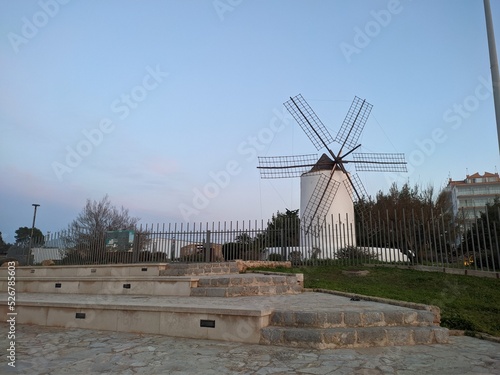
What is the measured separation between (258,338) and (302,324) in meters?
0.65

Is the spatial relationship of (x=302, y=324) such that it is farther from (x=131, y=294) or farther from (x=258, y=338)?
(x=131, y=294)

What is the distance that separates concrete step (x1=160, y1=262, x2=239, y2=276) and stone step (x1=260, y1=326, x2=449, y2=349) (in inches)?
235

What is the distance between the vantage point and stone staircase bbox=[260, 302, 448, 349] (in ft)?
15.1

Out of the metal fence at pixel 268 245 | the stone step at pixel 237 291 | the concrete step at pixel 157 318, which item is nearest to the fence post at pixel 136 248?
the metal fence at pixel 268 245

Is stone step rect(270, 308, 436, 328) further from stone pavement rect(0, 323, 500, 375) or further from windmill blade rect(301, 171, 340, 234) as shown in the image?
windmill blade rect(301, 171, 340, 234)

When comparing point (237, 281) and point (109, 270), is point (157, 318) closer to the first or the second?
point (237, 281)

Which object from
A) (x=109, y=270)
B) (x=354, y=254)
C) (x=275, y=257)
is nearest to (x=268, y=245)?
(x=275, y=257)

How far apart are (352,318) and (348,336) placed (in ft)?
1.25

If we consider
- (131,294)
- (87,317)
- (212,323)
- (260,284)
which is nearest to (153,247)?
(131,294)

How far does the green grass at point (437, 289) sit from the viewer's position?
5955 millimetres

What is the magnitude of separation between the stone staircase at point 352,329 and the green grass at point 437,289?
1029 millimetres

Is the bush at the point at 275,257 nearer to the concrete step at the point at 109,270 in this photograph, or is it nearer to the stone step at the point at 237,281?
the concrete step at the point at 109,270

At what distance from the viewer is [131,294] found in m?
8.31

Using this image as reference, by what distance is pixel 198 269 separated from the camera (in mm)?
10609
